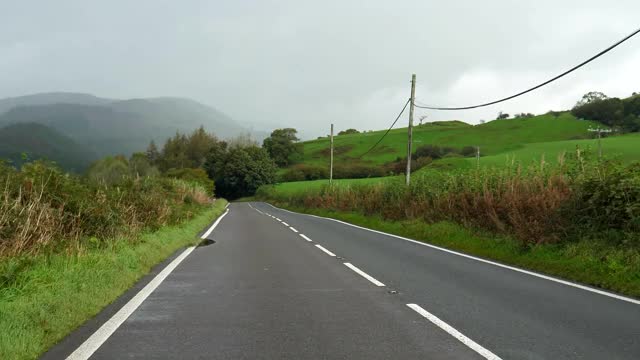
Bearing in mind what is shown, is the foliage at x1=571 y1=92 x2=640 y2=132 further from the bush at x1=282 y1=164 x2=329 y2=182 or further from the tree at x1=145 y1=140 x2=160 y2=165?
the tree at x1=145 y1=140 x2=160 y2=165

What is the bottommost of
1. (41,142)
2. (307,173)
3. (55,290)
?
(55,290)

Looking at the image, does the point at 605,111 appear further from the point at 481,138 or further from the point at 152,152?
the point at 152,152

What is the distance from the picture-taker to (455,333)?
5539mm

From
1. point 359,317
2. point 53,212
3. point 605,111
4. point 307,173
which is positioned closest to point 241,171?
point 307,173

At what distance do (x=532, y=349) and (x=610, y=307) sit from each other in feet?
8.66

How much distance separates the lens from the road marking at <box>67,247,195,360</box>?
4.80 metres

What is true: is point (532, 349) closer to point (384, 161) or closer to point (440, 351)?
point (440, 351)

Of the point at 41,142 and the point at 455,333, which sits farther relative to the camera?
the point at 41,142

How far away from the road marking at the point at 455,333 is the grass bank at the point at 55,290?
4.00 metres

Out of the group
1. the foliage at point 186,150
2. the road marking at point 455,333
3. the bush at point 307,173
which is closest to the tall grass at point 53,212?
the road marking at point 455,333

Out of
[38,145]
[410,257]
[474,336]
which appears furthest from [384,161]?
[474,336]

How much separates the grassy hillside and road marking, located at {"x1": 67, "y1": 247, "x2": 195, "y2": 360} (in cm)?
9902

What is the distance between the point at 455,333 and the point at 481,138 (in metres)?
119

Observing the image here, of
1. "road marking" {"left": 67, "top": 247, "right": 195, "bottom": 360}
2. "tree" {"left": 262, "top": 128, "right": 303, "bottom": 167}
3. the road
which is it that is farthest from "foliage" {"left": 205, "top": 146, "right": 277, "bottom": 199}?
"road marking" {"left": 67, "top": 247, "right": 195, "bottom": 360}
